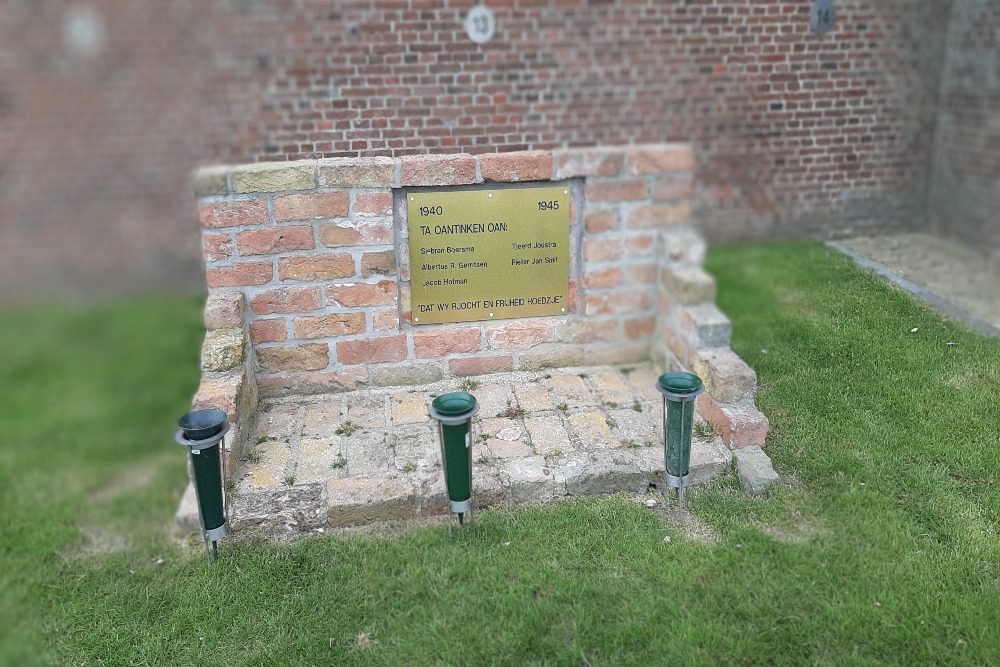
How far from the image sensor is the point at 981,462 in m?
3.93

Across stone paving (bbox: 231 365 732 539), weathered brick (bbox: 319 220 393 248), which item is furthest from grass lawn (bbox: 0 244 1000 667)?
weathered brick (bbox: 319 220 393 248)

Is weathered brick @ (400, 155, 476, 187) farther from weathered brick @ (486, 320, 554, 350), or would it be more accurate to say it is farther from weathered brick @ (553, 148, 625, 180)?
weathered brick @ (486, 320, 554, 350)

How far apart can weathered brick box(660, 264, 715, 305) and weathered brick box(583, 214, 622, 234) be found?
1.54 feet

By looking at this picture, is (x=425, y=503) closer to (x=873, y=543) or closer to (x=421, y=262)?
(x=421, y=262)

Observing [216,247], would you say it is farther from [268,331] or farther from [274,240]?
[268,331]

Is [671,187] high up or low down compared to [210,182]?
down

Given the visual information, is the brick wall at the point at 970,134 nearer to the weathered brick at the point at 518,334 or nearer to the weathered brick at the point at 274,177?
the weathered brick at the point at 518,334

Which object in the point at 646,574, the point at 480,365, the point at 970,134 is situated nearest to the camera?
the point at 646,574

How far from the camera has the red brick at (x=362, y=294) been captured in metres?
4.88

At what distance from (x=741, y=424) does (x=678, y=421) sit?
23.1 inches

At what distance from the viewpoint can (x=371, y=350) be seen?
502 cm

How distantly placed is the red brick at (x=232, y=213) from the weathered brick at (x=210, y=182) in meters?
0.07

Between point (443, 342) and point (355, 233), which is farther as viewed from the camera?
point (443, 342)

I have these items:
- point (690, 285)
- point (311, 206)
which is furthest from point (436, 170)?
point (690, 285)
